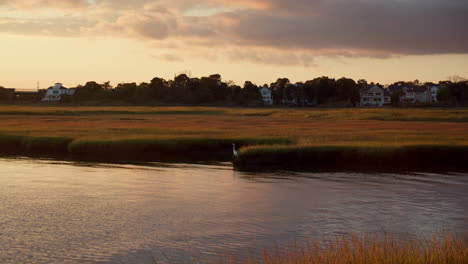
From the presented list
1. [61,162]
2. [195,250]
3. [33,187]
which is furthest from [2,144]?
[195,250]

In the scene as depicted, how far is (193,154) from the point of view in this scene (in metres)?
48.2

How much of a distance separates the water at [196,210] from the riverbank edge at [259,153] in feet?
13.5

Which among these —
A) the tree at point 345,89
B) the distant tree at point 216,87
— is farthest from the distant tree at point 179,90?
the tree at point 345,89

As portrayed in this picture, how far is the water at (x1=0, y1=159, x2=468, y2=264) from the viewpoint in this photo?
749 inches

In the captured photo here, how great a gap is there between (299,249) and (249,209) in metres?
7.05

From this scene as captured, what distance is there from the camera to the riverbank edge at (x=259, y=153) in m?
40.6

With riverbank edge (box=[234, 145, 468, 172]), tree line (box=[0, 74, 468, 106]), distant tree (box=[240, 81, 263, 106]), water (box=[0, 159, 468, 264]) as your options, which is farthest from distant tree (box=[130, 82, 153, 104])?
water (box=[0, 159, 468, 264])

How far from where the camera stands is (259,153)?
4184cm

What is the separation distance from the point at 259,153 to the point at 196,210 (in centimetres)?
1745

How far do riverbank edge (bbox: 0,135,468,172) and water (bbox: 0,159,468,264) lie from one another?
4.12 meters

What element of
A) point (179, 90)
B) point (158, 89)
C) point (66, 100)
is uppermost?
point (158, 89)

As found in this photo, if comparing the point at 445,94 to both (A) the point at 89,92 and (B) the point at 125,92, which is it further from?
(A) the point at 89,92

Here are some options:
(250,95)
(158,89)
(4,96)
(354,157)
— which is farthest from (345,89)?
(354,157)

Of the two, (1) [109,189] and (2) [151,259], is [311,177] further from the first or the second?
(2) [151,259]
